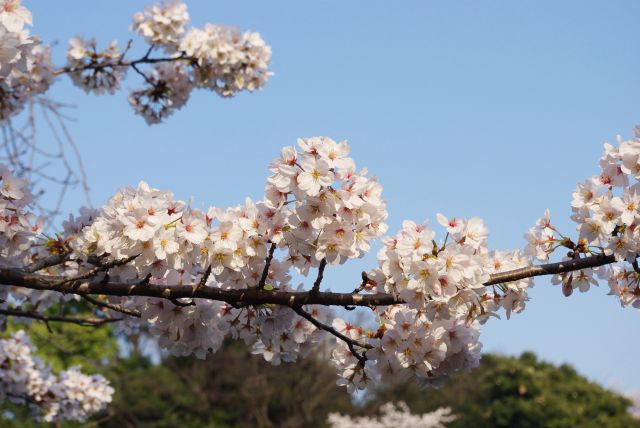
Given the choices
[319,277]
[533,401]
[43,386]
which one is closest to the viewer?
[319,277]

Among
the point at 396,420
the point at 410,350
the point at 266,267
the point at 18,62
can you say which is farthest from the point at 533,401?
the point at 18,62

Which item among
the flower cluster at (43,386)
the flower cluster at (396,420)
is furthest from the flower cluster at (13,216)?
the flower cluster at (396,420)

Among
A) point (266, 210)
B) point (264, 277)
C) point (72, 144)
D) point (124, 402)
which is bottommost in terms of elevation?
point (264, 277)

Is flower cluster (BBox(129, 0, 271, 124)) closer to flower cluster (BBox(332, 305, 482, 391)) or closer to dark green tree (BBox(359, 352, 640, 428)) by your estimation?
flower cluster (BBox(332, 305, 482, 391))

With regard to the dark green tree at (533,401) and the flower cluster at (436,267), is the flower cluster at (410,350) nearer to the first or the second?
the flower cluster at (436,267)

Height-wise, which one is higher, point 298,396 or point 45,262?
point 298,396

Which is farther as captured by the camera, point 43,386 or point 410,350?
point 43,386

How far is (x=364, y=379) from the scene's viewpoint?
3.63m

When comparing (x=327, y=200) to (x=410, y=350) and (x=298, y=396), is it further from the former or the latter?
(x=298, y=396)

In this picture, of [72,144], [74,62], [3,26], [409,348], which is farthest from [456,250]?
[74,62]

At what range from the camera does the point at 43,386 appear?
21.6ft

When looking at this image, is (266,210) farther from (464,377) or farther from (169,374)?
(464,377)

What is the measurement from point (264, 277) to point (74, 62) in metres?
4.71

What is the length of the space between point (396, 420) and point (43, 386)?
2107 centimetres
